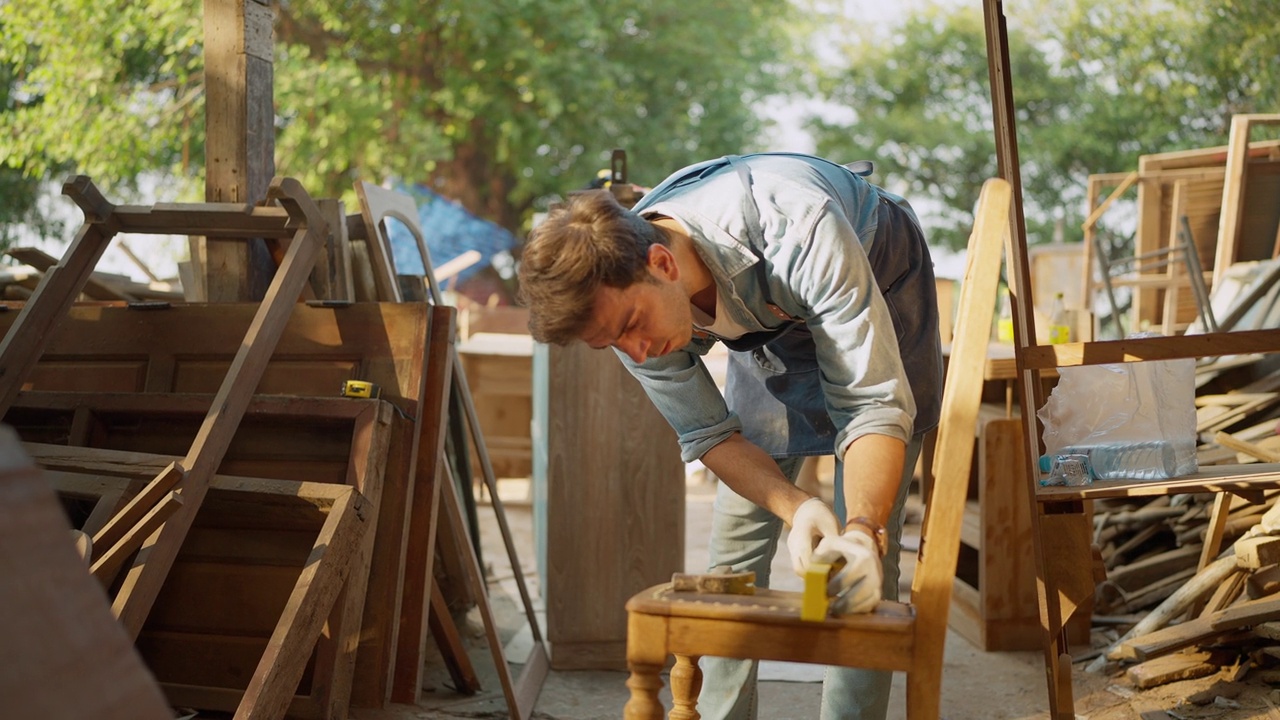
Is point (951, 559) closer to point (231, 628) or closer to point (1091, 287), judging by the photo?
point (231, 628)

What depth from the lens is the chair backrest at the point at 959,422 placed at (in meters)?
1.61

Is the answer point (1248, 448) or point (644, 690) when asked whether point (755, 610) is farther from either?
point (1248, 448)

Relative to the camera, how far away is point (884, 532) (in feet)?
5.69

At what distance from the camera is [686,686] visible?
1.70 m

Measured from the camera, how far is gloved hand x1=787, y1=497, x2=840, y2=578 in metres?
1.79

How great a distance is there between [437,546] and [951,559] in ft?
8.86

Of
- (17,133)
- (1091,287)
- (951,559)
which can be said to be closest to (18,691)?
(951,559)

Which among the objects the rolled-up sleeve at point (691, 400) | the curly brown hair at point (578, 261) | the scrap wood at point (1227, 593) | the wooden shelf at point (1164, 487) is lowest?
the scrap wood at point (1227, 593)

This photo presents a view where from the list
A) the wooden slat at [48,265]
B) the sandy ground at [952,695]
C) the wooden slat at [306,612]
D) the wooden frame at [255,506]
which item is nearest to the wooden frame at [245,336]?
the wooden frame at [255,506]

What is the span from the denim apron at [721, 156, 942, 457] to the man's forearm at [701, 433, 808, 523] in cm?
20

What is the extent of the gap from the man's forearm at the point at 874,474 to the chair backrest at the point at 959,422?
0.21 ft

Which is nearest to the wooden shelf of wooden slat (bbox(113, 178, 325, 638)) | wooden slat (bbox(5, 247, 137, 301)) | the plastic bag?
the plastic bag

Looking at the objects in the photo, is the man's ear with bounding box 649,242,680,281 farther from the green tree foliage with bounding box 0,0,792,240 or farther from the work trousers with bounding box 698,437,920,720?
the green tree foliage with bounding box 0,0,792,240

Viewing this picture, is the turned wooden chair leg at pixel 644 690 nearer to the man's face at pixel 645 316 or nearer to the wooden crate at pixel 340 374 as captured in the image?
the man's face at pixel 645 316
